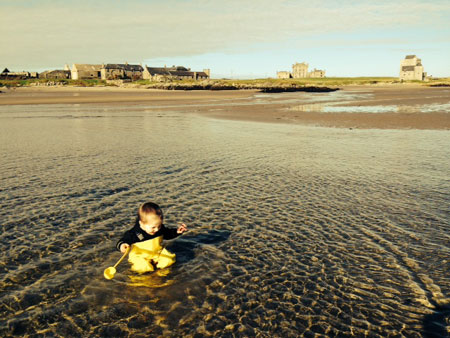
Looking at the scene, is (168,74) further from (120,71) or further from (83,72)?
(83,72)

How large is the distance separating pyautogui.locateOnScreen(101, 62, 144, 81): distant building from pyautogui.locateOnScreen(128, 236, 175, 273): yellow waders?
160440mm

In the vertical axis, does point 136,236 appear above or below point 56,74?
below

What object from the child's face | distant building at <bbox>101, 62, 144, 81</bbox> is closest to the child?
the child's face

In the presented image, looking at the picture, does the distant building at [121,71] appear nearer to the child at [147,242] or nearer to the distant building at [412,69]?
the distant building at [412,69]

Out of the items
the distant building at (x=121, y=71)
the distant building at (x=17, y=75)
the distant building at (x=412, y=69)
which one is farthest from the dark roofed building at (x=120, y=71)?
the distant building at (x=412, y=69)

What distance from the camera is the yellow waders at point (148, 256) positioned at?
532 centimetres

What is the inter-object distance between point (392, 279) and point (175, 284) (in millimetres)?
3223

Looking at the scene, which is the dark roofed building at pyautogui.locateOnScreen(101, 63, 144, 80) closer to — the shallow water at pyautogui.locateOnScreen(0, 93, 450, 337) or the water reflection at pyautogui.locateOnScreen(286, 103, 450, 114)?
the water reflection at pyautogui.locateOnScreen(286, 103, 450, 114)

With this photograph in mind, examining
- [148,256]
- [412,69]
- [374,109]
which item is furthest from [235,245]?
[412,69]

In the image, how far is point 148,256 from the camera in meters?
5.38

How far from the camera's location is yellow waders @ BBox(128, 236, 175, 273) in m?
5.32

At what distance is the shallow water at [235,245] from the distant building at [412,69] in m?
199

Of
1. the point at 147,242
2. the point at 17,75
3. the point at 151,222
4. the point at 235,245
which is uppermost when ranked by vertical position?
the point at 17,75

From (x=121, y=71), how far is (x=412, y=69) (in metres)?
151
